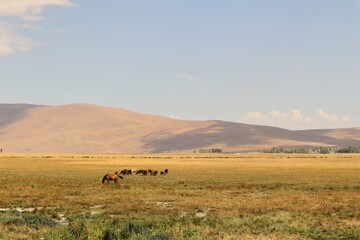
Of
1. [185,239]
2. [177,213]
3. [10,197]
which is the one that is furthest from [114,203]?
[185,239]

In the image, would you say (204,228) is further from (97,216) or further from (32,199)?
(32,199)

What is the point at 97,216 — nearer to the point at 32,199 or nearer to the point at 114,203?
the point at 114,203

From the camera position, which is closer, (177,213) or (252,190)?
(177,213)

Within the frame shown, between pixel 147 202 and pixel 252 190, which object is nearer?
pixel 147 202

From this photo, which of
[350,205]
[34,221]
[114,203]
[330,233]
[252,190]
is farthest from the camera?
[252,190]

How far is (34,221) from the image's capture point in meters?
21.8

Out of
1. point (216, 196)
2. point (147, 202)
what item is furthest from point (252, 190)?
point (147, 202)

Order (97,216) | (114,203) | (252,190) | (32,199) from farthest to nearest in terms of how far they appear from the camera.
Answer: (252,190) < (32,199) < (114,203) < (97,216)

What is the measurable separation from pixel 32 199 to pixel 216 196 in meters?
11.2

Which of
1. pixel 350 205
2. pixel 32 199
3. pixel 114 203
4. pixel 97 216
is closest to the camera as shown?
pixel 97 216

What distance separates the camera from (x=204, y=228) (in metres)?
20.7

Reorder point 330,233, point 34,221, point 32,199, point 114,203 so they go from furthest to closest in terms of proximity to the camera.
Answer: point 32,199 < point 114,203 < point 34,221 < point 330,233

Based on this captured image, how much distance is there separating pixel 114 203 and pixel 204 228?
9.87 metres

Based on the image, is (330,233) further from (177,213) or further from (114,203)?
(114,203)
